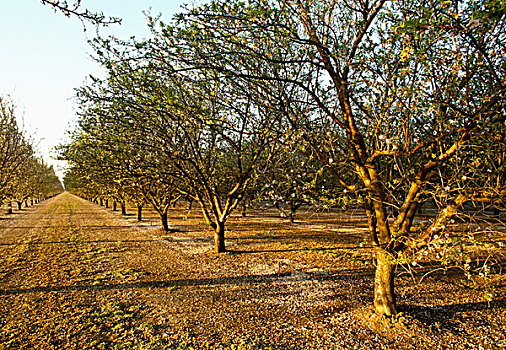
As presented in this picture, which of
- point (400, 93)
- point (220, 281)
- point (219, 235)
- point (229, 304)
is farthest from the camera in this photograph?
point (219, 235)

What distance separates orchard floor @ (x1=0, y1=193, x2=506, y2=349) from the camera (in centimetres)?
574

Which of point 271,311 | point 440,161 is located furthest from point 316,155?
point 271,311

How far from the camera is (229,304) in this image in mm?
7496

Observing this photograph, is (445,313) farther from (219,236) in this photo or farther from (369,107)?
(219,236)

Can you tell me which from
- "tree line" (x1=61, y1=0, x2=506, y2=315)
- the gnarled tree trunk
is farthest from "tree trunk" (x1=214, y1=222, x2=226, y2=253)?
"tree line" (x1=61, y1=0, x2=506, y2=315)

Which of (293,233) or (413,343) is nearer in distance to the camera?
(413,343)

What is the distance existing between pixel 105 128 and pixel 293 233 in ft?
44.0

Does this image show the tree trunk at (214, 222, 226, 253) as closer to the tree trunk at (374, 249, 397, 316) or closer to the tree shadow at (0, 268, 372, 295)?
the tree shadow at (0, 268, 372, 295)

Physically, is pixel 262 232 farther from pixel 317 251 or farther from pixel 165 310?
pixel 165 310

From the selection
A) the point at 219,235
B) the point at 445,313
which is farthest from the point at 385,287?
the point at 219,235

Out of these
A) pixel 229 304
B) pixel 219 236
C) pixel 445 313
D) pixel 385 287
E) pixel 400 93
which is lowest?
pixel 445 313

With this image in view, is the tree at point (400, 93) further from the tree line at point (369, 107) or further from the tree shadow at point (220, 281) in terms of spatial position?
the tree shadow at point (220, 281)

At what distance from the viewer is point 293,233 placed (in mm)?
18828

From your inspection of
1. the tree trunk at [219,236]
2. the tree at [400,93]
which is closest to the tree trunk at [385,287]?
the tree at [400,93]
